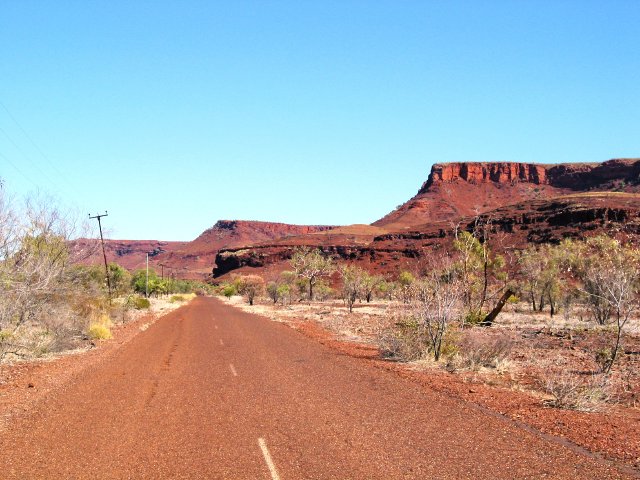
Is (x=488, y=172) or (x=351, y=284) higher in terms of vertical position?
(x=488, y=172)

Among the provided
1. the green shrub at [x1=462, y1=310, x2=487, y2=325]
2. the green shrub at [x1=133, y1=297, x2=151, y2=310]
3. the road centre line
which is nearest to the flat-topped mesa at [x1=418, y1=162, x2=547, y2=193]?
the green shrub at [x1=133, y1=297, x2=151, y2=310]

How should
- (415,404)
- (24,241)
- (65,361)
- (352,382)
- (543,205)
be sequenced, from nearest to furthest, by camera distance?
(415,404) < (352,382) < (65,361) < (24,241) < (543,205)

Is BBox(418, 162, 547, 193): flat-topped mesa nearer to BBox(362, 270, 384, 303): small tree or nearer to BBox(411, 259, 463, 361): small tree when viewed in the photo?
BBox(362, 270, 384, 303): small tree

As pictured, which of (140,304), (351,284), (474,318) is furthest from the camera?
(140,304)

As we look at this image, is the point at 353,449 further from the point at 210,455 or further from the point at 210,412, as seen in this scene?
the point at 210,412

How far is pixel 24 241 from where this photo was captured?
18156mm

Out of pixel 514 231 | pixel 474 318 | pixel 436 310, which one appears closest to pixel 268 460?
pixel 436 310

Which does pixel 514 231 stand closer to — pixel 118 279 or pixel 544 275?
pixel 544 275

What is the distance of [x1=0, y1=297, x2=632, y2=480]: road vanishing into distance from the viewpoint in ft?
21.4

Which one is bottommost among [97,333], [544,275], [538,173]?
[544,275]

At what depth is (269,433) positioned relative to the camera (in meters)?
8.10

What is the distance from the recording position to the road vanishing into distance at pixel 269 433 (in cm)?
654

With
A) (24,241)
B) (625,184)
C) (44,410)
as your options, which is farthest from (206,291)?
(44,410)

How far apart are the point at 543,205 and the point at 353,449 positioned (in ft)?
361
